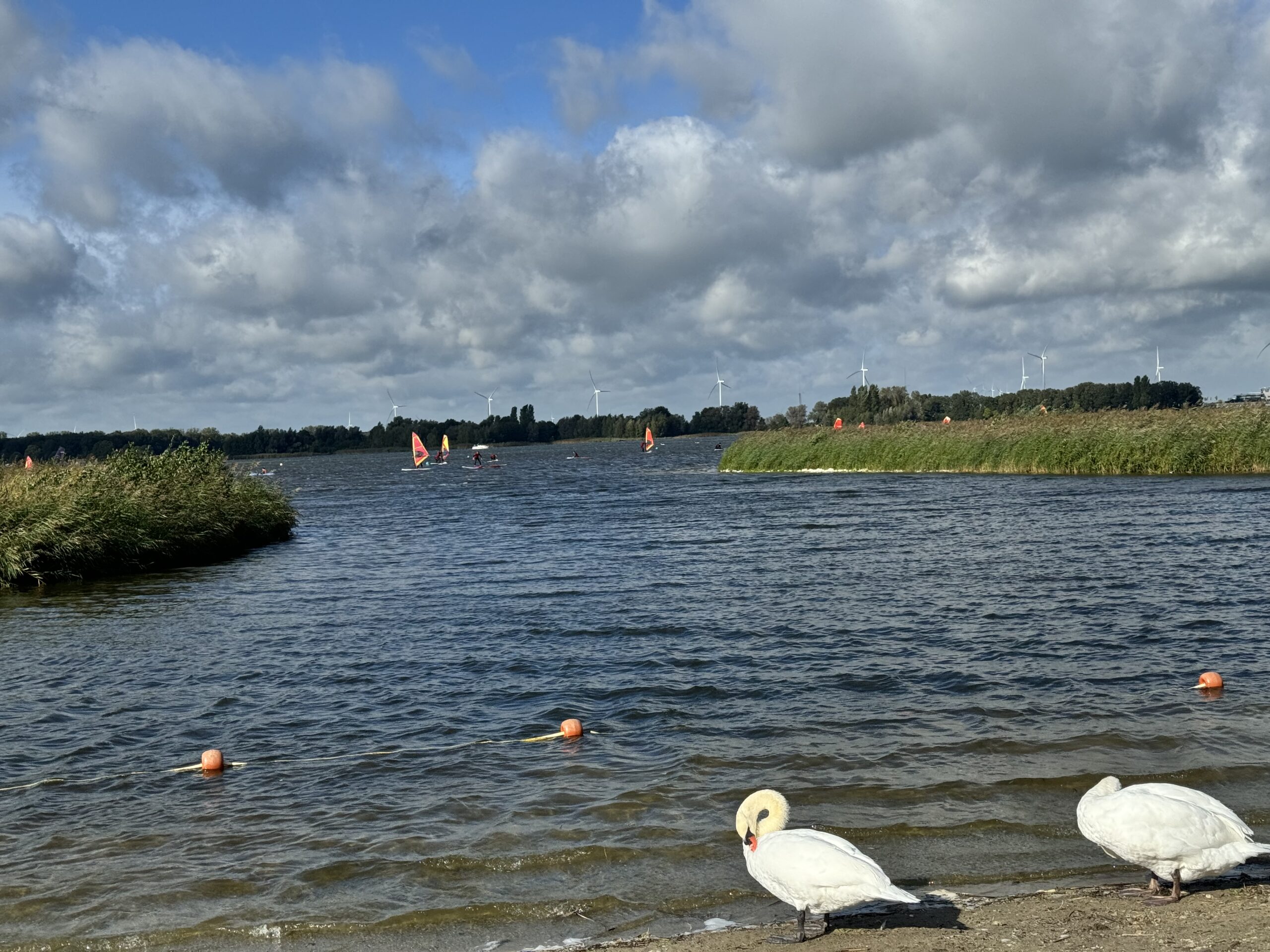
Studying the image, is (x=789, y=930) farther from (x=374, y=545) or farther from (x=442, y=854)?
(x=374, y=545)

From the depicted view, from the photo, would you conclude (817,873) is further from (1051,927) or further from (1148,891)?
(1148,891)

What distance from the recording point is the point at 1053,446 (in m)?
50.4

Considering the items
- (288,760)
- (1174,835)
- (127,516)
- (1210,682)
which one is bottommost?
(288,760)

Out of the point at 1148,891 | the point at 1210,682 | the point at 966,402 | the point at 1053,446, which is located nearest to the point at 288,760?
the point at 1148,891

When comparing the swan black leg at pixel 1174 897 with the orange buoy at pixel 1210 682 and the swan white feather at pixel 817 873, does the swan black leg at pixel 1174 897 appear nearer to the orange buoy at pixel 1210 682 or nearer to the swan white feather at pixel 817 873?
the swan white feather at pixel 817 873

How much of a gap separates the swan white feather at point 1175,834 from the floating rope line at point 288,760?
6.39 m

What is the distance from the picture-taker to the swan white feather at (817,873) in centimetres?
655

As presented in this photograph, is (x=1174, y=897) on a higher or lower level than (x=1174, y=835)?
lower

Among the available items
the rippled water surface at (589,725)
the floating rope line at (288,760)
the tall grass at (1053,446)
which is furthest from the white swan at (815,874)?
the tall grass at (1053,446)

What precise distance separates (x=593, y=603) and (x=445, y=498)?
42.9m

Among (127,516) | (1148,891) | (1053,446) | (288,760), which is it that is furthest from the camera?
(1053,446)

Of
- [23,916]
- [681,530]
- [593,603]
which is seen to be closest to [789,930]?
[23,916]

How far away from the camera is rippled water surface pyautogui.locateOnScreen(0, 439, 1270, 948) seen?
8172 mm

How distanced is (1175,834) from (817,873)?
2.38m
